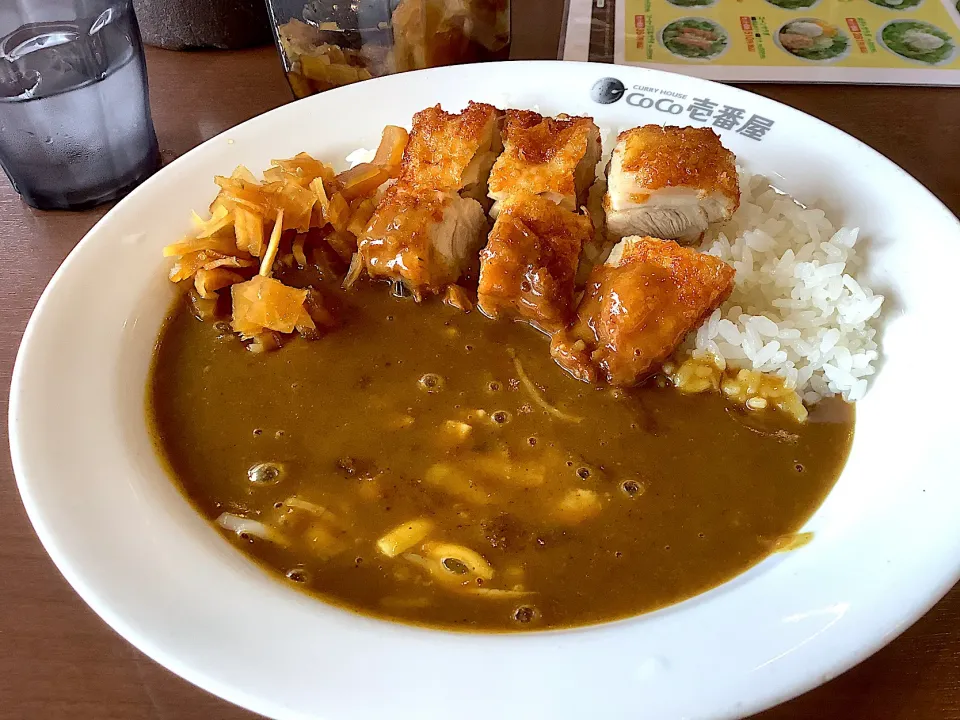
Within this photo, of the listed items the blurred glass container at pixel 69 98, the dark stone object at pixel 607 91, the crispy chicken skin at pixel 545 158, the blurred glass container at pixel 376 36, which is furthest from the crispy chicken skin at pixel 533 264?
the blurred glass container at pixel 69 98

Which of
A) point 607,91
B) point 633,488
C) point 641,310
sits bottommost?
point 633,488

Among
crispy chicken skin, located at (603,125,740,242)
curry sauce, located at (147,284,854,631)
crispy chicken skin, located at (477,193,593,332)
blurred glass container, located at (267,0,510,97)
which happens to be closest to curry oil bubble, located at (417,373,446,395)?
curry sauce, located at (147,284,854,631)

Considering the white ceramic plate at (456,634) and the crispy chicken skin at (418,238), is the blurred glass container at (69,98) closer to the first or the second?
the white ceramic plate at (456,634)

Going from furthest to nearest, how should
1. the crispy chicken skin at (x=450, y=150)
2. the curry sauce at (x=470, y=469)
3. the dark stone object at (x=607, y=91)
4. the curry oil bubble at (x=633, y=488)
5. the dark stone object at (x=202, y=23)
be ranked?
the dark stone object at (x=202, y=23)
the dark stone object at (x=607, y=91)
the crispy chicken skin at (x=450, y=150)
the curry oil bubble at (x=633, y=488)
the curry sauce at (x=470, y=469)

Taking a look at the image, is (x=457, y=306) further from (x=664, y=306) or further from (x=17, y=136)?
(x=17, y=136)

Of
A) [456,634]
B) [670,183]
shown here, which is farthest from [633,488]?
[670,183]

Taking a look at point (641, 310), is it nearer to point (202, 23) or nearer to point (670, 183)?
point (670, 183)

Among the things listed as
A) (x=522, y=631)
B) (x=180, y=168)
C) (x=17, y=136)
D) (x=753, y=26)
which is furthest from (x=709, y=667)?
(x=753, y=26)
